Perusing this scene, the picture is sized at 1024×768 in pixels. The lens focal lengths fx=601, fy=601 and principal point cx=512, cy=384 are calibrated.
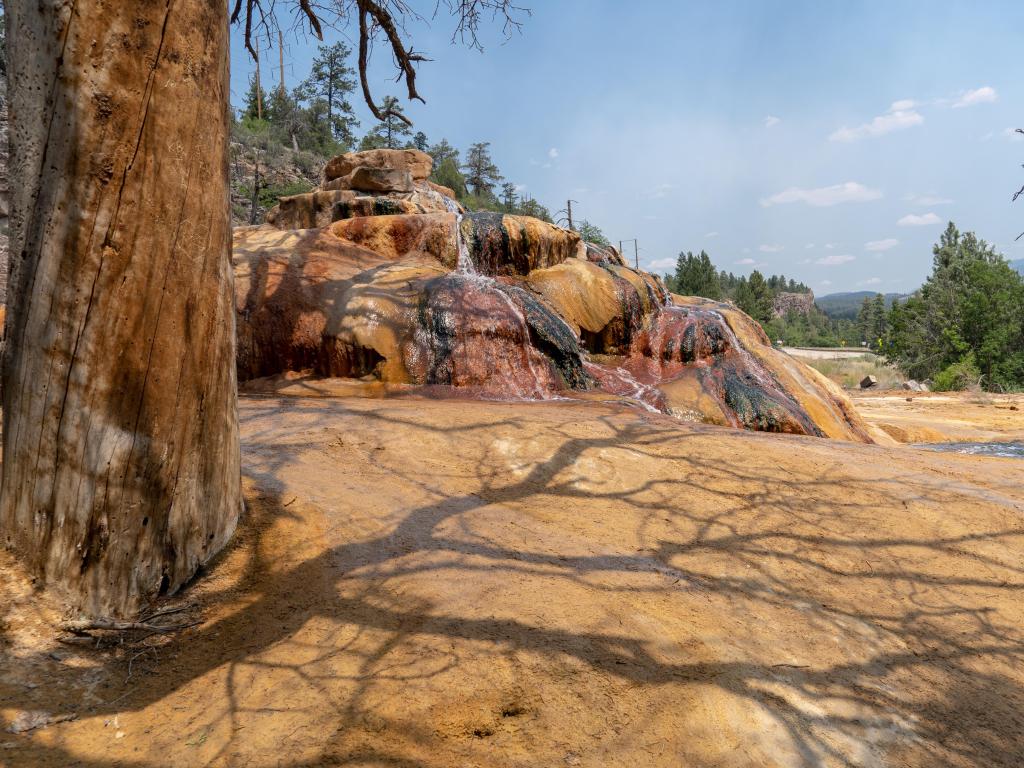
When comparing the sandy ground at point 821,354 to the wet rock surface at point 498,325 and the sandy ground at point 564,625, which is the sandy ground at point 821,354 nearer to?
the wet rock surface at point 498,325

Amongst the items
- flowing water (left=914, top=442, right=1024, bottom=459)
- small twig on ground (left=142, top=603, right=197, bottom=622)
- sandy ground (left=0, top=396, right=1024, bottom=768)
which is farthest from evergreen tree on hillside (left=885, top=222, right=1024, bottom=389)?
small twig on ground (left=142, top=603, right=197, bottom=622)

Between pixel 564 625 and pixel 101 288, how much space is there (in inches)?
84.3

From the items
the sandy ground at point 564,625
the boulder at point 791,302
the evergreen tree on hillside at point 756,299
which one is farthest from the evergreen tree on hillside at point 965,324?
the boulder at point 791,302

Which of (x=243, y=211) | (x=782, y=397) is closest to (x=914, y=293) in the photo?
(x=782, y=397)

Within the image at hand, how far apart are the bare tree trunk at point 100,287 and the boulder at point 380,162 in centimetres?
1527

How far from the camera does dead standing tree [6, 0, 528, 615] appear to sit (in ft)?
7.09

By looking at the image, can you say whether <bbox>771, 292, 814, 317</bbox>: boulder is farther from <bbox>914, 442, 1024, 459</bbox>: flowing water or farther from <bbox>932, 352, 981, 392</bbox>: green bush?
<bbox>914, 442, 1024, 459</bbox>: flowing water

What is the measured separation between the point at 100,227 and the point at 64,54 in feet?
2.00

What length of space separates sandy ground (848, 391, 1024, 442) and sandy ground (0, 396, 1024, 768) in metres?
8.50

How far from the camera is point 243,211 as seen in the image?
29438mm

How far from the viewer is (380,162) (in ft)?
56.2

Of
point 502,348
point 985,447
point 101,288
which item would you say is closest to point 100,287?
point 101,288

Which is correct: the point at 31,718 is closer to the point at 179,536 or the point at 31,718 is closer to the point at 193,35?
the point at 179,536

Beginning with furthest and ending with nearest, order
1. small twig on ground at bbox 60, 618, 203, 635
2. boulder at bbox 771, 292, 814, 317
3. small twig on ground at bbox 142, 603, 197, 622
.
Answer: boulder at bbox 771, 292, 814, 317 → small twig on ground at bbox 142, 603, 197, 622 → small twig on ground at bbox 60, 618, 203, 635
